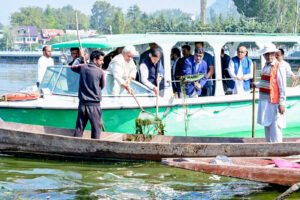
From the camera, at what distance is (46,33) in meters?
118

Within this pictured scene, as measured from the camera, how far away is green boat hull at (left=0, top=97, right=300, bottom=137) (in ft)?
32.5

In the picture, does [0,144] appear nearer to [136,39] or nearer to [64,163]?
[64,163]

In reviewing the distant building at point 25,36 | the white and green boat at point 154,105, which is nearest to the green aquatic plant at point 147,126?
the white and green boat at point 154,105

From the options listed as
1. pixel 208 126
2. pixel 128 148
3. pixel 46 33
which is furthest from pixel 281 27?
pixel 46 33

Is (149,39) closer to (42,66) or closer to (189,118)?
(189,118)

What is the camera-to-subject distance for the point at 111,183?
776 centimetres

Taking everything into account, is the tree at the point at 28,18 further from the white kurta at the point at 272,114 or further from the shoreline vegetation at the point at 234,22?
the white kurta at the point at 272,114

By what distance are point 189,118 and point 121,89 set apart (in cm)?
179

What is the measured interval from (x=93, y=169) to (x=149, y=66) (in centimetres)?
304

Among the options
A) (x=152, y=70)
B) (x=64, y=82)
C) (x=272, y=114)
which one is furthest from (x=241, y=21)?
(x=272, y=114)

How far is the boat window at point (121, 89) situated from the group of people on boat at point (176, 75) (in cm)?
3

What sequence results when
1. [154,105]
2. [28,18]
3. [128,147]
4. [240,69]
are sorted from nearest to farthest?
[128,147], [154,105], [240,69], [28,18]

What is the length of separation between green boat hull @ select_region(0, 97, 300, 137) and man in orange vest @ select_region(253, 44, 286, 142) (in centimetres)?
224

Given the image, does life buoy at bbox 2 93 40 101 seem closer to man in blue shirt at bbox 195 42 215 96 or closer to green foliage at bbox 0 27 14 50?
man in blue shirt at bbox 195 42 215 96
